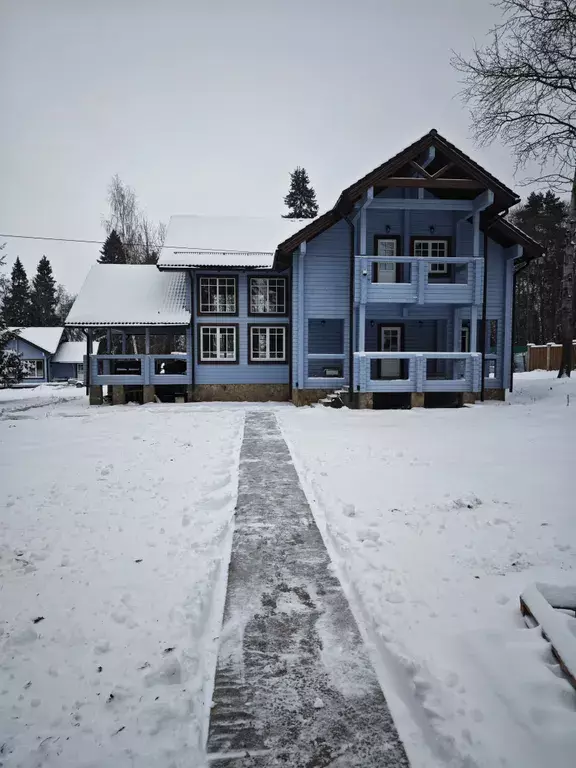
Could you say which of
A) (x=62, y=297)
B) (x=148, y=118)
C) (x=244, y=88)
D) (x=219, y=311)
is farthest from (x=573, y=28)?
(x=244, y=88)

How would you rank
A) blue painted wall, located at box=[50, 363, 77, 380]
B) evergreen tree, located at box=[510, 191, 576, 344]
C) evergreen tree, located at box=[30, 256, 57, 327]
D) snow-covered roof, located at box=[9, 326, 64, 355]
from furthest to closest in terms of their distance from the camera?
1. evergreen tree, located at box=[30, 256, 57, 327]
2. blue painted wall, located at box=[50, 363, 77, 380]
3. snow-covered roof, located at box=[9, 326, 64, 355]
4. evergreen tree, located at box=[510, 191, 576, 344]

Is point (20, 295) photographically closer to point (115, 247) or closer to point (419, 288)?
point (115, 247)

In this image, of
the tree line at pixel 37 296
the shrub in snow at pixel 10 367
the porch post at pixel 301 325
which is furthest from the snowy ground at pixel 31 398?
the tree line at pixel 37 296

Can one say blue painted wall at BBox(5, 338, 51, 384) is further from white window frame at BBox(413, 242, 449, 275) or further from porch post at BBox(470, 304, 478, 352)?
porch post at BBox(470, 304, 478, 352)

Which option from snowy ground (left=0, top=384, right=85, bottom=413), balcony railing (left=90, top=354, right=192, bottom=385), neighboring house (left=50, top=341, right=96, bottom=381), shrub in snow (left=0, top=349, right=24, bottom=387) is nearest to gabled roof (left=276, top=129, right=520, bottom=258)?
balcony railing (left=90, top=354, right=192, bottom=385)

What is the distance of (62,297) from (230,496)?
2825 inches

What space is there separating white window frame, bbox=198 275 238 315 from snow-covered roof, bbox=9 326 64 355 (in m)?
28.4

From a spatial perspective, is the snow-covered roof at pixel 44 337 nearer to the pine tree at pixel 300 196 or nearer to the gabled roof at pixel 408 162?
the pine tree at pixel 300 196

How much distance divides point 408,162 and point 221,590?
14381mm

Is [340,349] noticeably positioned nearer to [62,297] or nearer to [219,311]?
[219,311]

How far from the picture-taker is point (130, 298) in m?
17.8

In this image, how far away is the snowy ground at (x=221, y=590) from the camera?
80.2 inches

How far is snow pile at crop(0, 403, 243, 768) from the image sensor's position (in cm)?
204

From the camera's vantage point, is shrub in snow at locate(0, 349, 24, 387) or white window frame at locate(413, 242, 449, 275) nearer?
white window frame at locate(413, 242, 449, 275)
